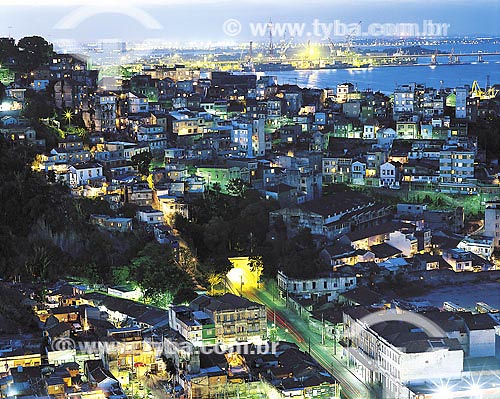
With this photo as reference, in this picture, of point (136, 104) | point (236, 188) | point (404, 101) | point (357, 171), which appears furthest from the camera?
point (404, 101)

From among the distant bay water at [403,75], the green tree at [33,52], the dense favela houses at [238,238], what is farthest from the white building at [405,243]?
the distant bay water at [403,75]

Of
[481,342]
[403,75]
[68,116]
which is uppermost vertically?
[403,75]

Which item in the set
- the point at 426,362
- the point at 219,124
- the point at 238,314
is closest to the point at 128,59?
the point at 219,124

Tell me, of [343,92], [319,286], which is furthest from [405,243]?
[343,92]

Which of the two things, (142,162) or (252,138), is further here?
(252,138)

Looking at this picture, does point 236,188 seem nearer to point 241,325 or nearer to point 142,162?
point 142,162
